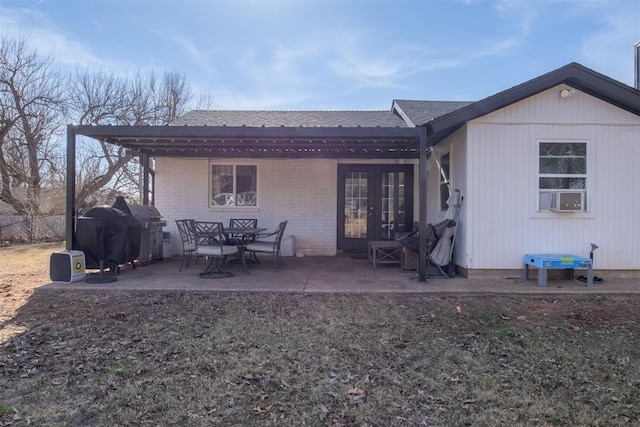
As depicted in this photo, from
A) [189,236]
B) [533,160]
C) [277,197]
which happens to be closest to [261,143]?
[277,197]

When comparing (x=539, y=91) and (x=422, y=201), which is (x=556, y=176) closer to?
(x=539, y=91)

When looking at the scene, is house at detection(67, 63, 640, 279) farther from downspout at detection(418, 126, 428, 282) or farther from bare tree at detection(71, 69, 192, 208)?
bare tree at detection(71, 69, 192, 208)

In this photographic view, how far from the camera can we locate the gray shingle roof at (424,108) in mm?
8398

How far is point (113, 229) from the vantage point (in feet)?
21.7

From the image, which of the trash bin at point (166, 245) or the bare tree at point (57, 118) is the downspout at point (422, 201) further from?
the bare tree at point (57, 118)

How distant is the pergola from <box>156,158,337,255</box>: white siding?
11.6 inches

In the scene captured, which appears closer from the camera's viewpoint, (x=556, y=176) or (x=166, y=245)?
(x=556, y=176)

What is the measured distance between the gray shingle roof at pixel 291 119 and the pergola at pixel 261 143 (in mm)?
557

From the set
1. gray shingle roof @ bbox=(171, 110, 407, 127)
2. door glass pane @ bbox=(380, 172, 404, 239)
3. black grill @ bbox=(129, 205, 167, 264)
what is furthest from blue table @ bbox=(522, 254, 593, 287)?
black grill @ bbox=(129, 205, 167, 264)

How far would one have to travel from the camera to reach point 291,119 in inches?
370

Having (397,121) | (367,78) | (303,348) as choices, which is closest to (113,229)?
(303,348)

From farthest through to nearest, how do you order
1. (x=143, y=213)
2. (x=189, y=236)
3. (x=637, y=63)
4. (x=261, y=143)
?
1. (x=261, y=143)
2. (x=637, y=63)
3. (x=143, y=213)
4. (x=189, y=236)

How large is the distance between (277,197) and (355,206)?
2.03m

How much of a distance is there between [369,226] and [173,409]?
770 cm
